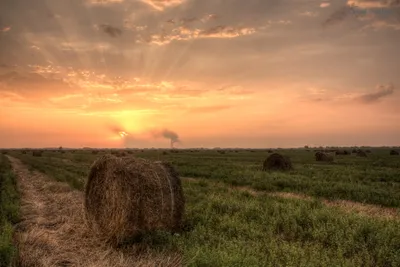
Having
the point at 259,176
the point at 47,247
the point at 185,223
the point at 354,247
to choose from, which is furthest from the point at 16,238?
the point at 259,176

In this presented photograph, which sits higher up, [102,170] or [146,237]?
[102,170]

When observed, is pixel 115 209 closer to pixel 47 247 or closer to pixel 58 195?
pixel 47 247

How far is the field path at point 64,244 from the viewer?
25.7 feet

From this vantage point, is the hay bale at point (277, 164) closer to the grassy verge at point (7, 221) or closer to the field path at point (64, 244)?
the field path at point (64, 244)

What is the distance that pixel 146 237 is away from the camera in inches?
381

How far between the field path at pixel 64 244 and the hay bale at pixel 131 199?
607mm

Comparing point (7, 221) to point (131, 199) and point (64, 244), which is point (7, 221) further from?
point (131, 199)

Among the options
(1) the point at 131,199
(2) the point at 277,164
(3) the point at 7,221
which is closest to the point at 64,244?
(1) the point at 131,199

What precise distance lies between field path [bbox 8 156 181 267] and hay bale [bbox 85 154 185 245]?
61cm

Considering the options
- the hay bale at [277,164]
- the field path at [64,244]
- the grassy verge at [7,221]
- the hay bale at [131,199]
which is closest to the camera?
the grassy verge at [7,221]

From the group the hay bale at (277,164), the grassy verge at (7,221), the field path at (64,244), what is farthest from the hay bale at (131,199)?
the hay bale at (277,164)

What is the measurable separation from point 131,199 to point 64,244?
80.4 inches

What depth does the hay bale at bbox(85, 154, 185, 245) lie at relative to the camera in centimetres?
1008

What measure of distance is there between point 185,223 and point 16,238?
4.68m
